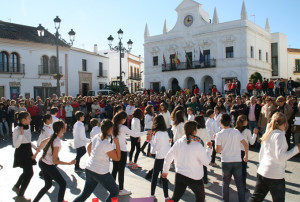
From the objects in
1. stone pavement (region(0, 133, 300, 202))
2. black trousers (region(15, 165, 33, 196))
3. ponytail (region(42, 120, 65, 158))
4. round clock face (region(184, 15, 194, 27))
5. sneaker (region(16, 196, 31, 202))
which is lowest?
stone pavement (region(0, 133, 300, 202))

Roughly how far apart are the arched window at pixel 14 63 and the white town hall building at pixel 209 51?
15750 millimetres

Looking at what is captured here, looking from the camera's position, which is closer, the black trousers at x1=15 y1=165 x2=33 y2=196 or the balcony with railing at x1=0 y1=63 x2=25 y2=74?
the black trousers at x1=15 y1=165 x2=33 y2=196

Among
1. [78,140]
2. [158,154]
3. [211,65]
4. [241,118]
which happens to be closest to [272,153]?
[241,118]

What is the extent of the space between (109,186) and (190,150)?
1312mm

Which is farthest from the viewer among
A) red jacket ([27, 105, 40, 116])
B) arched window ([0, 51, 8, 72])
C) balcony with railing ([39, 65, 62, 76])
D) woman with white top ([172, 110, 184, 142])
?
balcony with railing ([39, 65, 62, 76])

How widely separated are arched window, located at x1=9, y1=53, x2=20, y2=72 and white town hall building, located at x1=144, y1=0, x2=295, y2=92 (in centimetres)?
1575

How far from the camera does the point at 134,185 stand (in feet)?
19.8

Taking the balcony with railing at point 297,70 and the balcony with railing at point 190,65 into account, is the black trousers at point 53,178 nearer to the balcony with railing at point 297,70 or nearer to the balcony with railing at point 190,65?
the balcony with railing at point 190,65

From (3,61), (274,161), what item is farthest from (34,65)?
(274,161)

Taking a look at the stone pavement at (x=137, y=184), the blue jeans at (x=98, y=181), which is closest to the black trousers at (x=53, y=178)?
the blue jeans at (x=98, y=181)

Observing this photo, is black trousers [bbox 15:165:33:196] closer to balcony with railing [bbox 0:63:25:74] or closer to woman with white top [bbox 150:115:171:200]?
woman with white top [bbox 150:115:171:200]

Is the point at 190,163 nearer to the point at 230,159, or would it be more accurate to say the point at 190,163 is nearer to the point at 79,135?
the point at 230,159

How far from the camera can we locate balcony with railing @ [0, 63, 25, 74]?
26958 millimetres

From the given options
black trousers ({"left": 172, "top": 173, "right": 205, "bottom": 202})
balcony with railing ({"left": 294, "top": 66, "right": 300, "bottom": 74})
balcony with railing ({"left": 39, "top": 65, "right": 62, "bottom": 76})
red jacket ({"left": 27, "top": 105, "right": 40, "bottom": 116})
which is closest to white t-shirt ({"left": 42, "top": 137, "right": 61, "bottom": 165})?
black trousers ({"left": 172, "top": 173, "right": 205, "bottom": 202})
